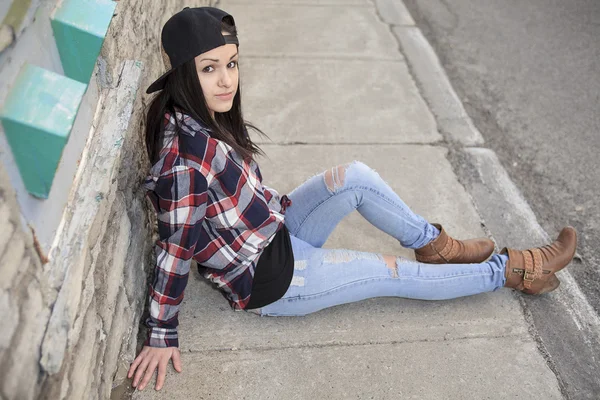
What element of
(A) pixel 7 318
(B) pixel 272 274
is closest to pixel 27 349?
(A) pixel 7 318

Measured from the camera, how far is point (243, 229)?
2.15 metres

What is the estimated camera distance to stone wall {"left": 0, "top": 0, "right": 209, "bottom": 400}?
4.09 feet

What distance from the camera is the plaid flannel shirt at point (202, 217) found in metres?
1.91

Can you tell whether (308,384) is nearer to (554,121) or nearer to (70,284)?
(70,284)

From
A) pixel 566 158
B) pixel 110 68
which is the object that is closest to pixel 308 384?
pixel 110 68

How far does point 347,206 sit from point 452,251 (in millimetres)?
567

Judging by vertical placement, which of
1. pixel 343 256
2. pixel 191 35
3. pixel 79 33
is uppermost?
pixel 79 33

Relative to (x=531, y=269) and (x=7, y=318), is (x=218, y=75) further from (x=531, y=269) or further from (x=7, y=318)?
(x=531, y=269)

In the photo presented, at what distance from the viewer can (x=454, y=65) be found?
4.70 metres

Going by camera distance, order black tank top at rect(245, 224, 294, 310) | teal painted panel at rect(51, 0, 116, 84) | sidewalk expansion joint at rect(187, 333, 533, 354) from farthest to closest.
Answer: sidewalk expansion joint at rect(187, 333, 533, 354), black tank top at rect(245, 224, 294, 310), teal painted panel at rect(51, 0, 116, 84)

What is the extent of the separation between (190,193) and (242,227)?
31 centimetres

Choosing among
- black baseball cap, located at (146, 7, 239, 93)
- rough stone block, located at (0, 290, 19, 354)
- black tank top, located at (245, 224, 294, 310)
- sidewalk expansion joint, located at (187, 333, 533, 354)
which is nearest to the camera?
rough stone block, located at (0, 290, 19, 354)

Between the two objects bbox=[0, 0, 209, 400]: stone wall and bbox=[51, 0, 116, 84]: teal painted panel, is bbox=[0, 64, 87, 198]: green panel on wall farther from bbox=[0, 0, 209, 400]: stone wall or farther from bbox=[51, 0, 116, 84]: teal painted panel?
bbox=[51, 0, 116, 84]: teal painted panel

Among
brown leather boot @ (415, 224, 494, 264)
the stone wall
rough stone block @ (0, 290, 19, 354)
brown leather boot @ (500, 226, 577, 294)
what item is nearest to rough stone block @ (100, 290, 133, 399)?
the stone wall
